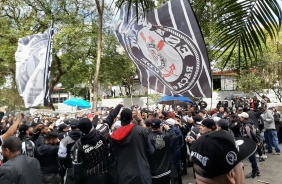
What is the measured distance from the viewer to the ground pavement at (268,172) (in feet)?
24.9

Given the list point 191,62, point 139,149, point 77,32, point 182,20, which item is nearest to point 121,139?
point 139,149

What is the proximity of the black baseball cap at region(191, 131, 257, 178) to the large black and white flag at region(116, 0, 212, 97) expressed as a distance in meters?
4.04

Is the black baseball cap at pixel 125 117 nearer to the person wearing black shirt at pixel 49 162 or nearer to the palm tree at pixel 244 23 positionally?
the person wearing black shirt at pixel 49 162

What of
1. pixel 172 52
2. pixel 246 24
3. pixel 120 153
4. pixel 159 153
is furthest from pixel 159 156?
pixel 246 24

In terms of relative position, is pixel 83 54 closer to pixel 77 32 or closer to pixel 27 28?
pixel 77 32

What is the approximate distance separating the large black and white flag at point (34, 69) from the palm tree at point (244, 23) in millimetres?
7035

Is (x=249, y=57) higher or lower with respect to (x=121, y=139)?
higher

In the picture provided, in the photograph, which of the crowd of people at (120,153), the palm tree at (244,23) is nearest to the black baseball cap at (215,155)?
the crowd of people at (120,153)

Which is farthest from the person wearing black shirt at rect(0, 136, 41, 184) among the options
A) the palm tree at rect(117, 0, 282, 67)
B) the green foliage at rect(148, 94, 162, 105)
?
the green foliage at rect(148, 94, 162, 105)

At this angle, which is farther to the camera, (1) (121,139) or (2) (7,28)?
(2) (7,28)

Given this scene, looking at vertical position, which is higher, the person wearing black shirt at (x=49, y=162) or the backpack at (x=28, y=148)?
the backpack at (x=28, y=148)

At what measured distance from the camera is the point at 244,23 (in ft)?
8.00

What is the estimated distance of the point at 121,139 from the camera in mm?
4613

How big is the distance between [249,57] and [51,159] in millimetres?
4238
